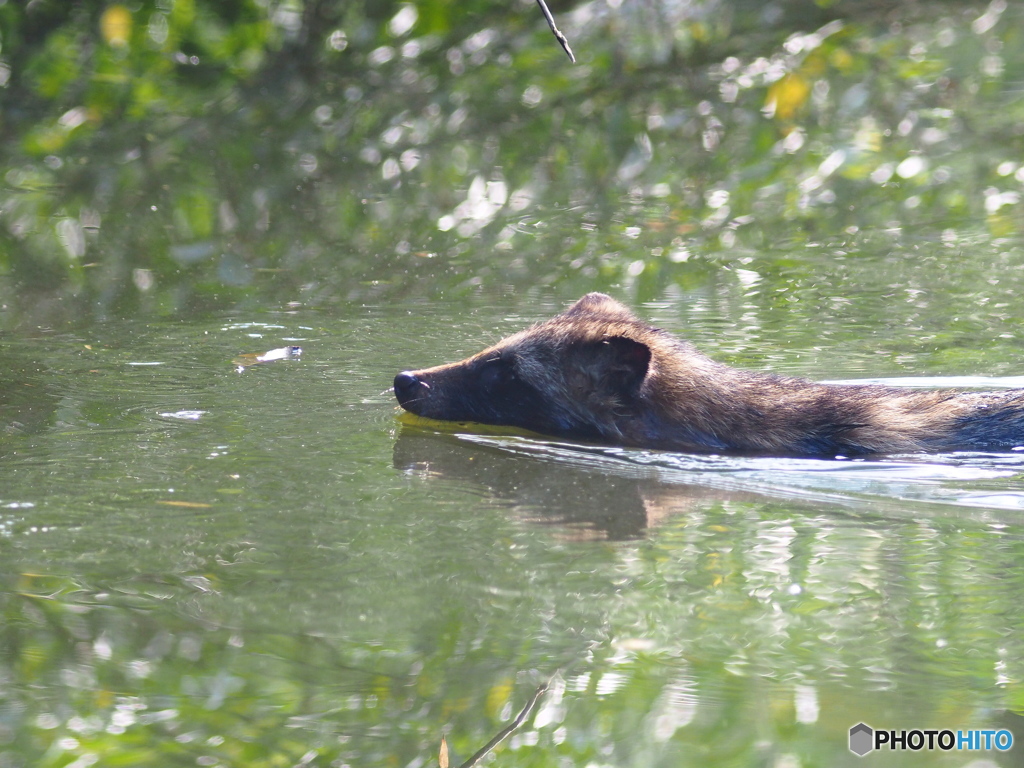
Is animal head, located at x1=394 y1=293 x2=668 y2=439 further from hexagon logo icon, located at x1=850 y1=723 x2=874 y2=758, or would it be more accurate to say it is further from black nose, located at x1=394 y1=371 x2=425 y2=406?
hexagon logo icon, located at x1=850 y1=723 x2=874 y2=758

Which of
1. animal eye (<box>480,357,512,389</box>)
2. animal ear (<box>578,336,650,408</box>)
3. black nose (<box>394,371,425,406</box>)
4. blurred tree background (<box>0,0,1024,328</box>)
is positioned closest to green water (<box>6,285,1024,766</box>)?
black nose (<box>394,371,425,406</box>)

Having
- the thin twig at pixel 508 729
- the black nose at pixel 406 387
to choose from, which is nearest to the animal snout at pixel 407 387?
the black nose at pixel 406 387

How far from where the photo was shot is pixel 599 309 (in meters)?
8.53

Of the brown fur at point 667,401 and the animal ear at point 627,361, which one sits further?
the animal ear at point 627,361

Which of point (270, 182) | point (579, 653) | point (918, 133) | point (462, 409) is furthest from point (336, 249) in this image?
point (579, 653)

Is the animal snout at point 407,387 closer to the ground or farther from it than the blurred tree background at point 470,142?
closer to the ground

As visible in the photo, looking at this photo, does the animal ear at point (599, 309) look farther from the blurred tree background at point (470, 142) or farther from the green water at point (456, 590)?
the blurred tree background at point (470, 142)

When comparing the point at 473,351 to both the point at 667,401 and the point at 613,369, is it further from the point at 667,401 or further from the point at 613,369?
the point at 667,401

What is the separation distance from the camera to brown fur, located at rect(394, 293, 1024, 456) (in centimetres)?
758

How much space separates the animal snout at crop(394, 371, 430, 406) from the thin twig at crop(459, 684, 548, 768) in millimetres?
3656

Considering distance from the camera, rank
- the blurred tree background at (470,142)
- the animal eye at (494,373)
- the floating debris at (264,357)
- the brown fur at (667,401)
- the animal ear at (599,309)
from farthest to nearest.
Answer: the blurred tree background at (470,142), the floating debris at (264,357), the animal ear at (599,309), the animal eye at (494,373), the brown fur at (667,401)

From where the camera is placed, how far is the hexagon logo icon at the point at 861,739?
13.6 ft

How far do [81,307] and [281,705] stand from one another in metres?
6.69

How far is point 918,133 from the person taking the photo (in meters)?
14.2
